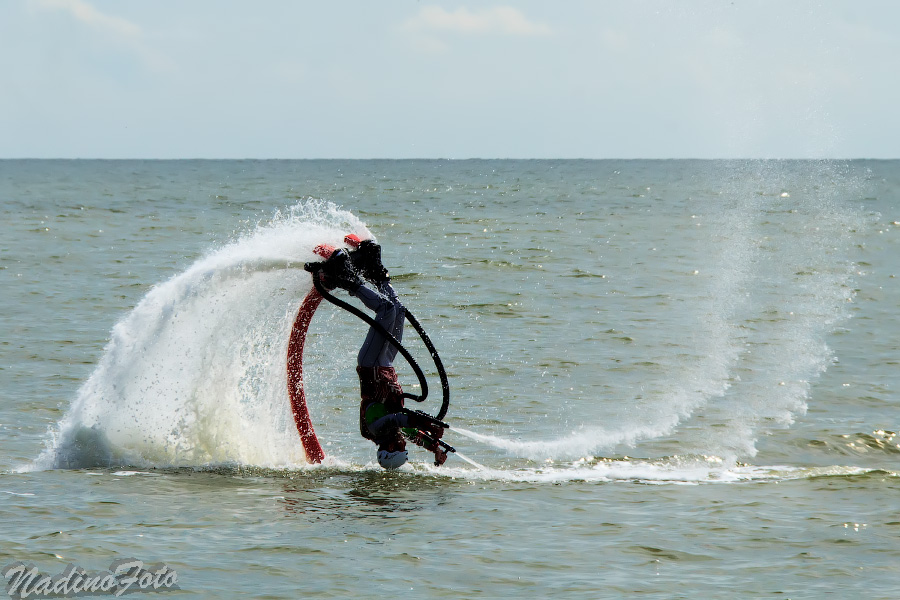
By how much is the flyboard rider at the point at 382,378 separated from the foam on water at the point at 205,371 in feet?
1.72

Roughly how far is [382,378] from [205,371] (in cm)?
209

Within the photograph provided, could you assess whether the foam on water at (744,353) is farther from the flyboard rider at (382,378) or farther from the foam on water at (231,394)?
the flyboard rider at (382,378)

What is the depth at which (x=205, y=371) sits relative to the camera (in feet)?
39.1

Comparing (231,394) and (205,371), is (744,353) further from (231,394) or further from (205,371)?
(205,371)

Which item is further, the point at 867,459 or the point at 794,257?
the point at 794,257

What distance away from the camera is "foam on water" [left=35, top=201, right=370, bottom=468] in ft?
37.5

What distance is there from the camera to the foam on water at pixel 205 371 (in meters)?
11.4

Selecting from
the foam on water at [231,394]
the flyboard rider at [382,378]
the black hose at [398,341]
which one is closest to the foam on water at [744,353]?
the foam on water at [231,394]

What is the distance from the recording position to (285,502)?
10.0 m

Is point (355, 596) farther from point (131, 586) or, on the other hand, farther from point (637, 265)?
point (637, 265)

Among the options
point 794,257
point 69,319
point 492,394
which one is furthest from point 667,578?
point 794,257

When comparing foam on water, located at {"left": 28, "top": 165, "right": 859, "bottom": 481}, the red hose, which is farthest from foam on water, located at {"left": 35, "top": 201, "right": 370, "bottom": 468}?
the red hose

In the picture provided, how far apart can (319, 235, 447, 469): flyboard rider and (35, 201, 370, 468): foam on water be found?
52 centimetres

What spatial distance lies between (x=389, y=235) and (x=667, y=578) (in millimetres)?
37817
